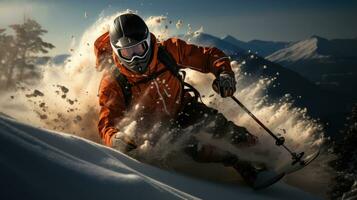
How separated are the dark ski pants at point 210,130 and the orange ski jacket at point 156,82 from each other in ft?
0.76

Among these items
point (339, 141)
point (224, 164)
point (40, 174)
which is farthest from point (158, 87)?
point (339, 141)

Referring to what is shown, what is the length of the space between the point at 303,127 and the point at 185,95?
12.8 feet

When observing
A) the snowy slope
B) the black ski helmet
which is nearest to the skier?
the black ski helmet

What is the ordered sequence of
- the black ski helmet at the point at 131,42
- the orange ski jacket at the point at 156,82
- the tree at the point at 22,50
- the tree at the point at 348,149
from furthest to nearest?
the tree at the point at 22,50, the tree at the point at 348,149, the orange ski jacket at the point at 156,82, the black ski helmet at the point at 131,42

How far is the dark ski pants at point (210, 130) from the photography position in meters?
6.20

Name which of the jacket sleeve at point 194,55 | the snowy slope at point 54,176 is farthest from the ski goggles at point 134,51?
the snowy slope at point 54,176

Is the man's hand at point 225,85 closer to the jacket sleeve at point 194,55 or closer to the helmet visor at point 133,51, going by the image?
the jacket sleeve at point 194,55

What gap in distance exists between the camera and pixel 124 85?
22.7ft

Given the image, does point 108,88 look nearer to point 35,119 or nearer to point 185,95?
point 185,95

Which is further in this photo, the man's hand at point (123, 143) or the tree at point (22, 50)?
the tree at point (22, 50)

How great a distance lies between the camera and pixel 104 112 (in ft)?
21.7

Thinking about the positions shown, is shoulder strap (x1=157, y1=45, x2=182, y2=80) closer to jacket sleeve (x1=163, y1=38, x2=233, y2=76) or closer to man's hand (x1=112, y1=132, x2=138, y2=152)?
jacket sleeve (x1=163, y1=38, x2=233, y2=76)

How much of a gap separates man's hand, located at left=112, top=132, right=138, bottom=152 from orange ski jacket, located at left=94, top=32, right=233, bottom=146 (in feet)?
3.12

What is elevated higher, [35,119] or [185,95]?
[185,95]
